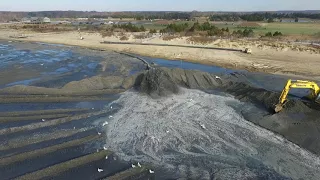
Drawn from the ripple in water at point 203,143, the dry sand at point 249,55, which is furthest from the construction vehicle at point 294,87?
the dry sand at point 249,55

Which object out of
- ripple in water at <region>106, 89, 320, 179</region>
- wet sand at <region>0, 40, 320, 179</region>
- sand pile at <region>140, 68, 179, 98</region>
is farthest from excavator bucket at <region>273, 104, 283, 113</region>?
sand pile at <region>140, 68, 179, 98</region>

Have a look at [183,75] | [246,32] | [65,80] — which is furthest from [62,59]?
[246,32]

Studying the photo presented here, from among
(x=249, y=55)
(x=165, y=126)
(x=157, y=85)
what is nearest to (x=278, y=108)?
(x=165, y=126)

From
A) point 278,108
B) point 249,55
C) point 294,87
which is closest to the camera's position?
point 294,87

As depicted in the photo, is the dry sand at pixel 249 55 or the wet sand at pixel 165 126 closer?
the wet sand at pixel 165 126

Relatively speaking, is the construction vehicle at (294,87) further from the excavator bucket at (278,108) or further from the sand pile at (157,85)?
the sand pile at (157,85)

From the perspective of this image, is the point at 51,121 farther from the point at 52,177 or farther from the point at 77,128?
the point at 52,177

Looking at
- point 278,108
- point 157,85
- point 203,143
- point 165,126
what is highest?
point 157,85

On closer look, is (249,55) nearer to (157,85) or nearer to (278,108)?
(157,85)
